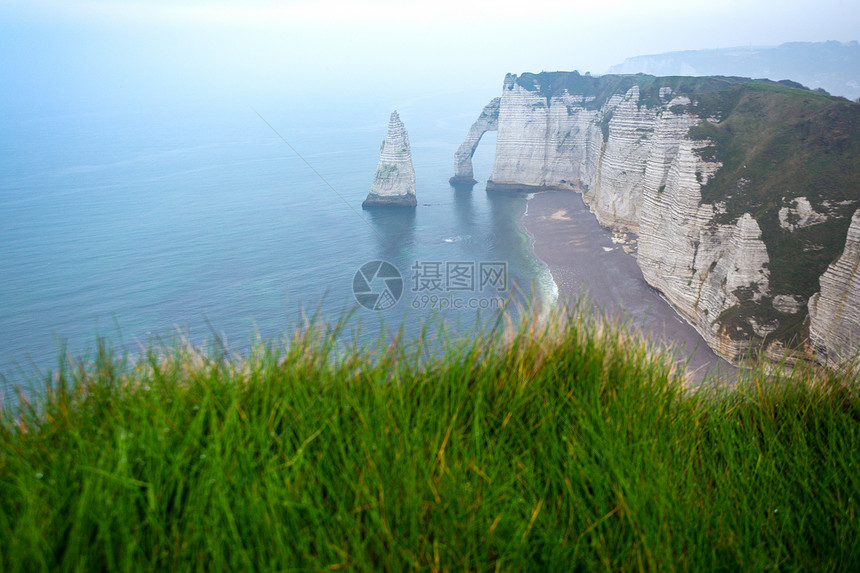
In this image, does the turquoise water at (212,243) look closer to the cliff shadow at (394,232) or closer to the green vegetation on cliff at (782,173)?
the cliff shadow at (394,232)

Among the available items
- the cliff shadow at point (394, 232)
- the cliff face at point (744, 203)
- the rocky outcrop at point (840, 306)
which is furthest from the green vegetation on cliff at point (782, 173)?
the cliff shadow at point (394, 232)

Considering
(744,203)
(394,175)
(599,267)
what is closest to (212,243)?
(394,175)

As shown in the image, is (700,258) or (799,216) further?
(700,258)

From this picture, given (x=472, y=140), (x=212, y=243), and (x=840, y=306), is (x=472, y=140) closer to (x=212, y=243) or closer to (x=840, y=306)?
(x=212, y=243)

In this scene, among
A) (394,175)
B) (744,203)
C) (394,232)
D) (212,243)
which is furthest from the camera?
(394,175)

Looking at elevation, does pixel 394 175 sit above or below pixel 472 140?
below

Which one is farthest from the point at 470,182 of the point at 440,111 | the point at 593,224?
the point at 440,111

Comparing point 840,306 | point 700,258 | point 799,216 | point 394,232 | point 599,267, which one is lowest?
A: point 599,267

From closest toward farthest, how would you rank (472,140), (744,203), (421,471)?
1. (421,471)
2. (744,203)
3. (472,140)
